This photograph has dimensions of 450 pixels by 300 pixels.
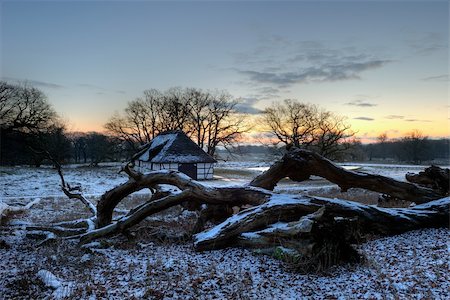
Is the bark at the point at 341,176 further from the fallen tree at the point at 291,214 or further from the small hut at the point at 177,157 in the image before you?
the small hut at the point at 177,157

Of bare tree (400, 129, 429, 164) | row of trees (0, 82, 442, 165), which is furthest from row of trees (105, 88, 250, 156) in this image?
bare tree (400, 129, 429, 164)

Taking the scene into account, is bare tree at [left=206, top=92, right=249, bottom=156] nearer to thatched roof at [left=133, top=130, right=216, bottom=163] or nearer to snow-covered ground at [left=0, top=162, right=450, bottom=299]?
thatched roof at [left=133, top=130, right=216, bottom=163]

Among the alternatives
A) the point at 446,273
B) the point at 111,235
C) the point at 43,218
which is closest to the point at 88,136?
the point at 43,218

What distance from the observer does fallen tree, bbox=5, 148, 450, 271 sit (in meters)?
5.60

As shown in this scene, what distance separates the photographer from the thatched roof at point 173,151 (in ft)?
117

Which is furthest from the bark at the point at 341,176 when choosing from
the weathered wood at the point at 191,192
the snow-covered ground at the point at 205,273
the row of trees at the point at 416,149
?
the row of trees at the point at 416,149

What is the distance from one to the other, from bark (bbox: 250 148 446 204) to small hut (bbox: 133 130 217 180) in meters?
26.7

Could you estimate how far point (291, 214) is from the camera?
6.98 m

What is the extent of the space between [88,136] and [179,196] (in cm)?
6403

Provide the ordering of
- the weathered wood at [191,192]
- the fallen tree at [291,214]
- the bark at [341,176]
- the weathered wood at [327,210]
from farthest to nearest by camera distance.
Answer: the bark at [341,176], the weathered wood at [191,192], the weathered wood at [327,210], the fallen tree at [291,214]

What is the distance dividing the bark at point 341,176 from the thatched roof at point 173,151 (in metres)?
26.7

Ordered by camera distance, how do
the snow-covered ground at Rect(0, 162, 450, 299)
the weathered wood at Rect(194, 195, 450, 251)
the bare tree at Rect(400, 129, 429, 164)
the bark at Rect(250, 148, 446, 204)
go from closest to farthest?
1. the snow-covered ground at Rect(0, 162, 450, 299)
2. the weathered wood at Rect(194, 195, 450, 251)
3. the bark at Rect(250, 148, 446, 204)
4. the bare tree at Rect(400, 129, 429, 164)

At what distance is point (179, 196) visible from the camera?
8.34m

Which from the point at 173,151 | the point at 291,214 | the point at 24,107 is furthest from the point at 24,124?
the point at 291,214
